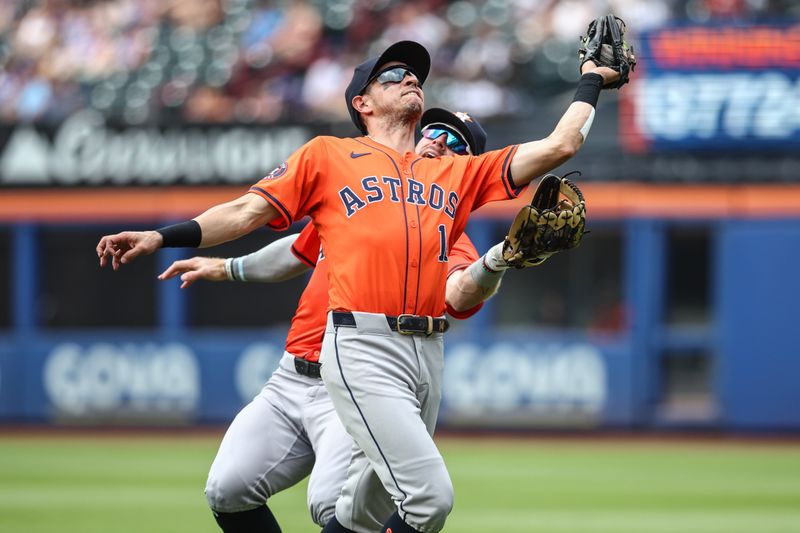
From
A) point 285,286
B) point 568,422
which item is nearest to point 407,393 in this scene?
point 568,422

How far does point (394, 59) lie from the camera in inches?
179

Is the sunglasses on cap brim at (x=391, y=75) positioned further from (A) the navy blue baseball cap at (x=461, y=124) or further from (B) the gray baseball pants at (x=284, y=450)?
(B) the gray baseball pants at (x=284, y=450)

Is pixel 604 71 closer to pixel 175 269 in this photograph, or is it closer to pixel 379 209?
pixel 379 209

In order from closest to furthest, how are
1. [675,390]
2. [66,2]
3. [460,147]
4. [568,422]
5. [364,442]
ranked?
1. [364,442]
2. [460,147]
3. [568,422]
4. [675,390]
5. [66,2]

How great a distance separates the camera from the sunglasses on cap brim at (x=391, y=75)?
4508 millimetres

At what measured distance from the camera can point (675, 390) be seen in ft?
48.3

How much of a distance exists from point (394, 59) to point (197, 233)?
1015 millimetres

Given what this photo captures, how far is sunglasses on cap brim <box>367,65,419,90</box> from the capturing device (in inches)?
177

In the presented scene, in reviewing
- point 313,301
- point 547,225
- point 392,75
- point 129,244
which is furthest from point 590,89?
point 129,244

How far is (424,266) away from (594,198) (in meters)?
9.75

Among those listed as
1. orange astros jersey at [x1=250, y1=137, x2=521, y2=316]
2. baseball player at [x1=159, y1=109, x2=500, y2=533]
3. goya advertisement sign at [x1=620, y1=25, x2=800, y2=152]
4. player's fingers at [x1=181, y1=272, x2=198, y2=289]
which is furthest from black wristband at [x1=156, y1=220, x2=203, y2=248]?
goya advertisement sign at [x1=620, y1=25, x2=800, y2=152]

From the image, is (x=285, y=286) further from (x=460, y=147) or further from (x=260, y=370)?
(x=460, y=147)

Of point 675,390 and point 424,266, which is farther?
point 675,390

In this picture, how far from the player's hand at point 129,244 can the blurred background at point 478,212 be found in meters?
9.83
